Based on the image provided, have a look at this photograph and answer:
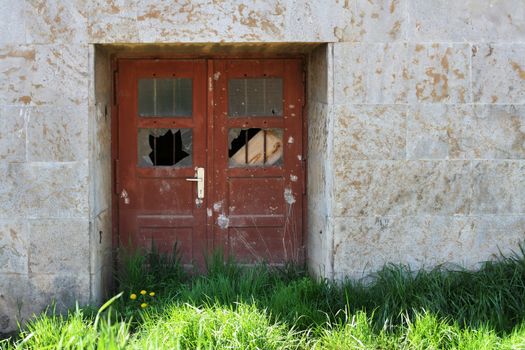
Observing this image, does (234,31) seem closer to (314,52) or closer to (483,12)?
(314,52)

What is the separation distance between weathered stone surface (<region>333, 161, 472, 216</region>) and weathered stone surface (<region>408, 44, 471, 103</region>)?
0.55 m

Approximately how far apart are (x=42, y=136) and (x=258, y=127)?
6.53ft

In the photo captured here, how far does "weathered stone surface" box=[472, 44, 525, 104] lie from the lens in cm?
643

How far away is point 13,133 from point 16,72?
50 cm

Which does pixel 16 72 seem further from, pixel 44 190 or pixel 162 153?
pixel 162 153

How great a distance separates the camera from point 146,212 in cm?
725

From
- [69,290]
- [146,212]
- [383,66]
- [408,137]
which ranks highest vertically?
[383,66]

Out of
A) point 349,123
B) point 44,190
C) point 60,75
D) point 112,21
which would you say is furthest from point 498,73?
point 44,190

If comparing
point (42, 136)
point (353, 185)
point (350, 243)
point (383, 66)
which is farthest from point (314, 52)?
point (42, 136)

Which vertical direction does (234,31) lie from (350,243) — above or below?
above

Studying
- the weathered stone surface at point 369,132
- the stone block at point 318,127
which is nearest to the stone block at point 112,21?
the stone block at point 318,127

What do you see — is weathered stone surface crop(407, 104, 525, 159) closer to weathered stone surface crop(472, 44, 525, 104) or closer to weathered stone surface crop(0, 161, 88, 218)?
weathered stone surface crop(472, 44, 525, 104)

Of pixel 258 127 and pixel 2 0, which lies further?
pixel 258 127

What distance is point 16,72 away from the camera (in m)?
6.34
